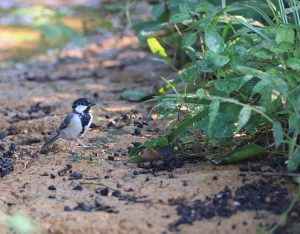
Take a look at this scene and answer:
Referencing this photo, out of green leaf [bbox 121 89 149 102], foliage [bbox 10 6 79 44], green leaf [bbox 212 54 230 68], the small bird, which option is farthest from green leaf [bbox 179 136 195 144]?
foliage [bbox 10 6 79 44]

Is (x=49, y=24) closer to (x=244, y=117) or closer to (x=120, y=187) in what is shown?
(x=120, y=187)

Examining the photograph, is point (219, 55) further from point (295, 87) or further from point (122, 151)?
point (122, 151)

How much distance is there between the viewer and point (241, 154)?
14.6 ft

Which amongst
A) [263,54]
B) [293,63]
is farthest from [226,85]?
[293,63]

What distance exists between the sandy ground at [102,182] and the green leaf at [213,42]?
823 millimetres

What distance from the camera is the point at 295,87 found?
427 cm

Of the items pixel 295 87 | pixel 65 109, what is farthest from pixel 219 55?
pixel 65 109

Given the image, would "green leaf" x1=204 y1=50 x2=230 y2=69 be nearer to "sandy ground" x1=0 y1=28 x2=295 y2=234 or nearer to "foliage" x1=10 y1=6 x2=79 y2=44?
"sandy ground" x1=0 y1=28 x2=295 y2=234

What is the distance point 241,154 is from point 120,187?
844 mm

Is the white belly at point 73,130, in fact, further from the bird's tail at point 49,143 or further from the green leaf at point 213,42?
the green leaf at point 213,42

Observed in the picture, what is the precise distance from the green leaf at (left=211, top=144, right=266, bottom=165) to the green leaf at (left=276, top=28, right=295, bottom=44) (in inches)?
28.8

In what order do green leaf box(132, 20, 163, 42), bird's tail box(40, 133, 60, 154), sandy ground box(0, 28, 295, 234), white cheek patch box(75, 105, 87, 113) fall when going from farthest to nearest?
1. green leaf box(132, 20, 163, 42)
2. white cheek patch box(75, 105, 87, 113)
3. bird's tail box(40, 133, 60, 154)
4. sandy ground box(0, 28, 295, 234)

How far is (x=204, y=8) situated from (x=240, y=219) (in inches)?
85.9

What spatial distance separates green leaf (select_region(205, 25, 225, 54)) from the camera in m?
4.61
